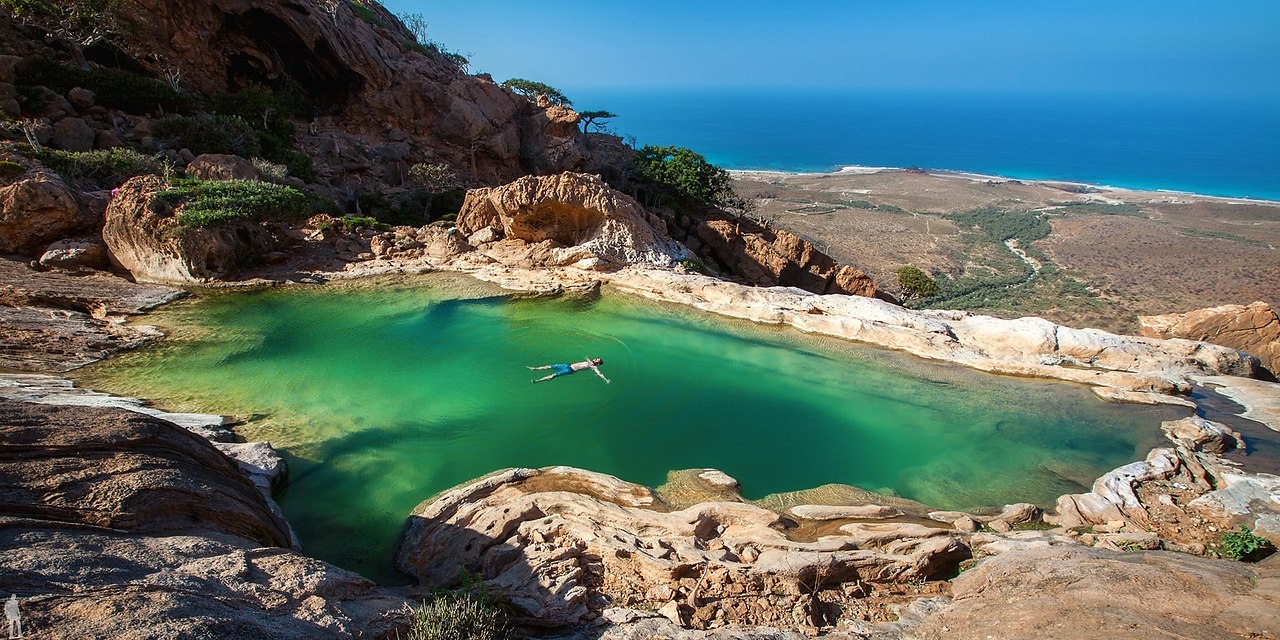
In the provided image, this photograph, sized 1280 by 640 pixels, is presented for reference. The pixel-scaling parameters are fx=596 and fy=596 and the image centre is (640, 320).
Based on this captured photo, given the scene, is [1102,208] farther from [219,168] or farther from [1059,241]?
[219,168]

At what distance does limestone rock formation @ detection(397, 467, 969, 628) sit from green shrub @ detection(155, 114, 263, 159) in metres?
24.7

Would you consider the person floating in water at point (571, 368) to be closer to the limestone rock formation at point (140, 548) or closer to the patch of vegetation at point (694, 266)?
the limestone rock formation at point (140, 548)

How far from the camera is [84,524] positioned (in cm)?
641

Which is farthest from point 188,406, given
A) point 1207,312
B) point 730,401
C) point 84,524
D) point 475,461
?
point 1207,312

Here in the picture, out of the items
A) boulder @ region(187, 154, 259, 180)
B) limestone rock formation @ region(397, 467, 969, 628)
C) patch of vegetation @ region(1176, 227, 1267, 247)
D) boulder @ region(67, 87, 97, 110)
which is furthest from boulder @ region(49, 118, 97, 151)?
patch of vegetation @ region(1176, 227, 1267, 247)

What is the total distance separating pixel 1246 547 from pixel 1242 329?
16.0 m

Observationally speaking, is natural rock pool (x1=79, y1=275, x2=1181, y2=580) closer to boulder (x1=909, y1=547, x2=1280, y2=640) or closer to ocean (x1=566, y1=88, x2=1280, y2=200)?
boulder (x1=909, y1=547, x2=1280, y2=640)

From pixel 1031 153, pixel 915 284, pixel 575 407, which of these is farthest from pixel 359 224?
pixel 1031 153

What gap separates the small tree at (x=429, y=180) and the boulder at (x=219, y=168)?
8.04m

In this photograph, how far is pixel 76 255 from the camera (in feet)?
62.3

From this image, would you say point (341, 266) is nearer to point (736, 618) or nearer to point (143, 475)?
point (143, 475)

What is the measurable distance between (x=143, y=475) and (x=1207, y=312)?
30508 millimetres

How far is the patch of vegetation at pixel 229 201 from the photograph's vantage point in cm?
1956

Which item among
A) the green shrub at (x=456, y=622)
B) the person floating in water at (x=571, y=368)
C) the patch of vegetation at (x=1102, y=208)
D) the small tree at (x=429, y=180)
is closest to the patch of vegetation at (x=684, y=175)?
the small tree at (x=429, y=180)
